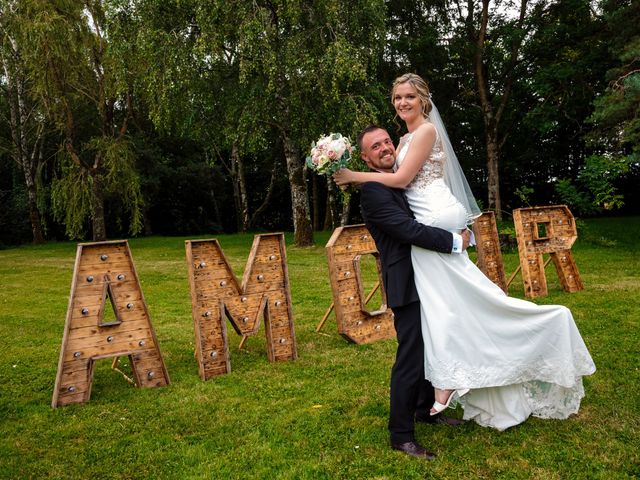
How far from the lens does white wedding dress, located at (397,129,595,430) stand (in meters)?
3.75

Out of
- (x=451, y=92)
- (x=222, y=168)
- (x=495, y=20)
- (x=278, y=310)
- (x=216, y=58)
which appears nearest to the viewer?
(x=278, y=310)

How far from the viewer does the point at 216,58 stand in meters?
17.1

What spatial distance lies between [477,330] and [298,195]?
1437 centimetres

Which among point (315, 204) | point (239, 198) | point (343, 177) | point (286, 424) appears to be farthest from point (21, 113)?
point (343, 177)

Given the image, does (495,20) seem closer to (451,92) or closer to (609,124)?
(451,92)

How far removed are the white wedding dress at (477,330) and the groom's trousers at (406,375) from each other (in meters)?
0.07

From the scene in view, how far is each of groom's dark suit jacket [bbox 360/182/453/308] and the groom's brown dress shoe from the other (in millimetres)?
935

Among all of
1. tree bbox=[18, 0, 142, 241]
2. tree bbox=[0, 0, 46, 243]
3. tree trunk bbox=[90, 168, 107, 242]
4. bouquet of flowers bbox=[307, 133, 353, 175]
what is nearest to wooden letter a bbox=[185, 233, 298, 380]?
bouquet of flowers bbox=[307, 133, 353, 175]

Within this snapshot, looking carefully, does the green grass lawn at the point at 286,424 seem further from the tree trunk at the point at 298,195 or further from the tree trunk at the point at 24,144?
the tree trunk at the point at 24,144

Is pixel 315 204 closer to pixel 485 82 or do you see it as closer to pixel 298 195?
pixel 485 82

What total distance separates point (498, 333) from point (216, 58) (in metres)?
15.2

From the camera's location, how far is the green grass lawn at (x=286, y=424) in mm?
3598

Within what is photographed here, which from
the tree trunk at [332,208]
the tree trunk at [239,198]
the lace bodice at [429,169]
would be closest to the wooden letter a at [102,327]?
the lace bodice at [429,169]

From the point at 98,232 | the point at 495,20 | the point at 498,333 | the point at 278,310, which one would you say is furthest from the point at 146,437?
the point at 495,20
